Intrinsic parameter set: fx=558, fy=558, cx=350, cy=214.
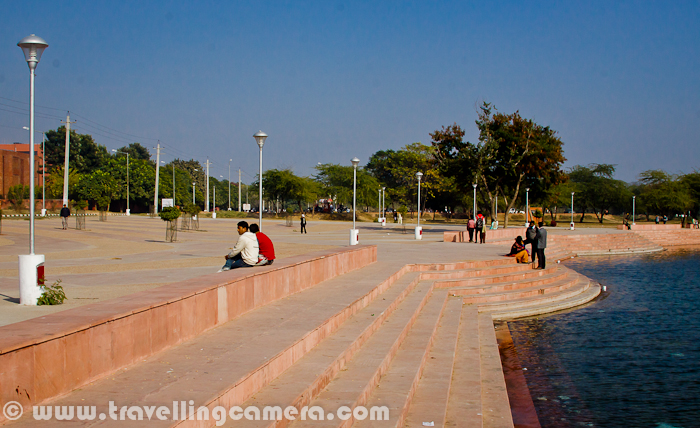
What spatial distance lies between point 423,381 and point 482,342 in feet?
12.1

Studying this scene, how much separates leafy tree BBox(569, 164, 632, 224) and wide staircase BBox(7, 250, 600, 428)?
79250 millimetres

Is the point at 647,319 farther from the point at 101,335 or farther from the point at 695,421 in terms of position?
the point at 101,335

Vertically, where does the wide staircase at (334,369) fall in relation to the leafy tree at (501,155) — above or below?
below

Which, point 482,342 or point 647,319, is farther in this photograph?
point 647,319

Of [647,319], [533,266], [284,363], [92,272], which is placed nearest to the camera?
[284,363]

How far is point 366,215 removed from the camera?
257ft

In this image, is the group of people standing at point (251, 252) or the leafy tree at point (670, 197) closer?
the group of people standing at point (251, 252)

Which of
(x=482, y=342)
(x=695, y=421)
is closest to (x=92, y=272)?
(x=482, y=342)

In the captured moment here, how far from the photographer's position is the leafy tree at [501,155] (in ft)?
138

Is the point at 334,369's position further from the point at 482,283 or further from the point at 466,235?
the point at 466,235

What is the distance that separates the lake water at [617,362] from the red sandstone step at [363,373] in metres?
2.23

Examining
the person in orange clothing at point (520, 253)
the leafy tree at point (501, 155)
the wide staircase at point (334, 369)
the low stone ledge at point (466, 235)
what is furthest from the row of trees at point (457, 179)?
the wide staircase at point (334, 369)

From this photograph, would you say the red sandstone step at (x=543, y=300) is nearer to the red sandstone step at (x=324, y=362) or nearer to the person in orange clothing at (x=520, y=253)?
the person in orange clothing at (x=520, y=253)

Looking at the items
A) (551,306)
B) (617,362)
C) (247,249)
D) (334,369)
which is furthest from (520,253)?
(334,369)
